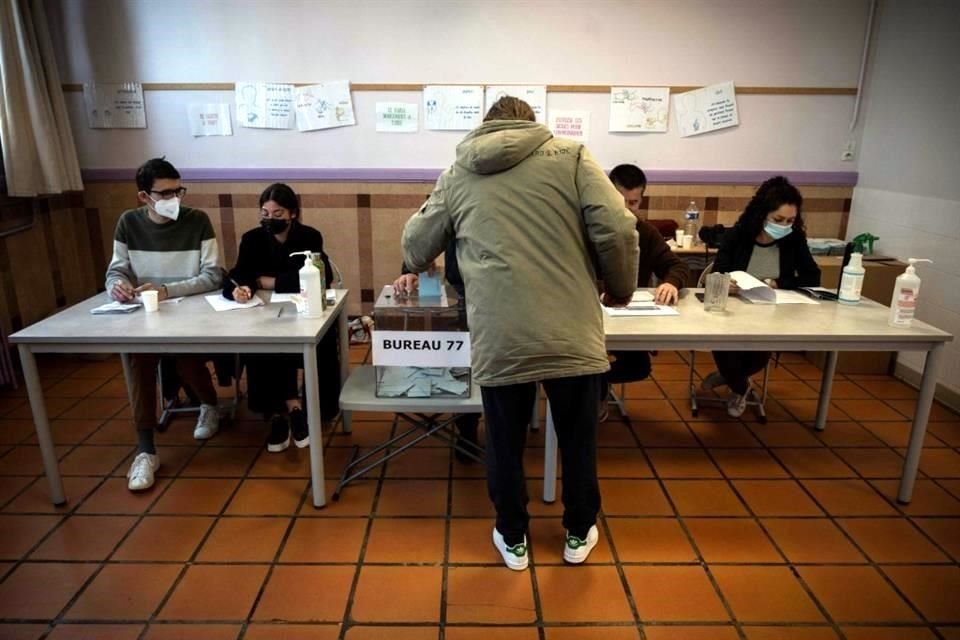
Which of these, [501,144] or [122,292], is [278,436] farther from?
[501,144]

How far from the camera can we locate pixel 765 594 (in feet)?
6.76

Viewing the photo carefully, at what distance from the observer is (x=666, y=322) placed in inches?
97.0

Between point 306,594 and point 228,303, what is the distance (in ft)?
3.99

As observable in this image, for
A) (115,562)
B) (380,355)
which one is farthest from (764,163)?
(115,562)

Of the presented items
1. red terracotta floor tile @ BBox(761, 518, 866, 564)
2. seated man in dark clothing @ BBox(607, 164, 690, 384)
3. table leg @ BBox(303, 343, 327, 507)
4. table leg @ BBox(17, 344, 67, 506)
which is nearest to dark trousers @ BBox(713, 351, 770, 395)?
seated man in dark clothing @ BBox(607, 164, 690, 384)

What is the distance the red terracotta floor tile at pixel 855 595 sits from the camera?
6.50ft

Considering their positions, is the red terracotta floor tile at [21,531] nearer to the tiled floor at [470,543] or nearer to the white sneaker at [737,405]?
the tiled floor at [470,543]

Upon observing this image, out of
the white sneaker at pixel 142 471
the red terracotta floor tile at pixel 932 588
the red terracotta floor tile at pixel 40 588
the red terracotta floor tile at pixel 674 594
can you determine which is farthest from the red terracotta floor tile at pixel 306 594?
the red terracotta floor tile at pixel 932 588

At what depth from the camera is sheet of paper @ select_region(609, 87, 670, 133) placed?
4238 millimetres

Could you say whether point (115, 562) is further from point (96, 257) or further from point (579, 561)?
point (96, 257)

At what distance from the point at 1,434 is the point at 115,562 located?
1.40 metres

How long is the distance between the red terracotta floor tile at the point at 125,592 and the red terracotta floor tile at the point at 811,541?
208cm

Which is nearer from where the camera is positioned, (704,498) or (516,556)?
(516,556)

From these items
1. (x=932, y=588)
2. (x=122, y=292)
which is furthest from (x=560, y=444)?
(x=122, y=292)
